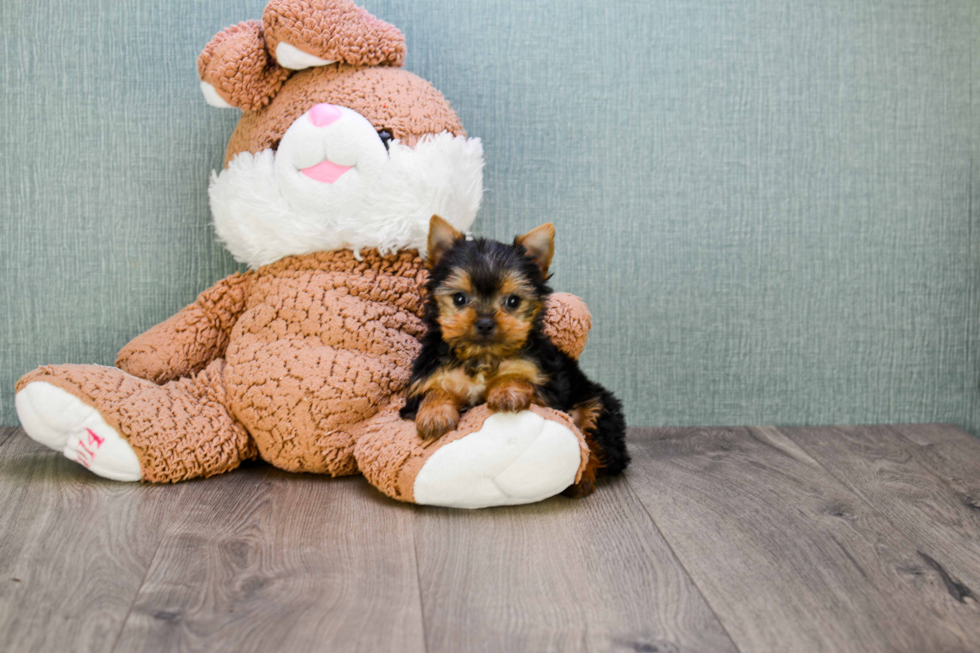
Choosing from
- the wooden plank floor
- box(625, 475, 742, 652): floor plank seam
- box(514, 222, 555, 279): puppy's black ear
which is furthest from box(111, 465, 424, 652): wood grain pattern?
box(514, 222, 555, 279): puppy's black ear

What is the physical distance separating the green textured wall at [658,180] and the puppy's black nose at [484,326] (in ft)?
2.49

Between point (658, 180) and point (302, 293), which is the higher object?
point (658, 180)

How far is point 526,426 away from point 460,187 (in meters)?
0.64

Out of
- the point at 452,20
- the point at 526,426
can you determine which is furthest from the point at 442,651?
the point at 452,20

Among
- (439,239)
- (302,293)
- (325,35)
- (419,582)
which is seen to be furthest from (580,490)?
(325,35)

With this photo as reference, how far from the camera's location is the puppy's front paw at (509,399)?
5.28 ft

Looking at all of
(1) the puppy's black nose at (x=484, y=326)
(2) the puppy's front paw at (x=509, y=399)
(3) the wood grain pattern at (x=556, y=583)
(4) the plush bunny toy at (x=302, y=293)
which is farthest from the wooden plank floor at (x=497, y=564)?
(1) the puppy's black nose at (x=484, y=326)

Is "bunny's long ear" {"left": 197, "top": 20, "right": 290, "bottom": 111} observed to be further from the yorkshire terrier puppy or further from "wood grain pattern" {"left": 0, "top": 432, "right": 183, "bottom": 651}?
"wood grain pattern" {"left": 0, "top": 432, "right": 183, "bottom": 651}

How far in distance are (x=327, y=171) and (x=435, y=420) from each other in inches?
25.7

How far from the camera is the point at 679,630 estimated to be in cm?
124

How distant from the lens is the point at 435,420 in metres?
1.64

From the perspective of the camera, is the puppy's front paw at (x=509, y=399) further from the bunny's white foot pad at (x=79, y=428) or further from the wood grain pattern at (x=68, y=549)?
the bunny's white foot pad at (x=79, y=428)

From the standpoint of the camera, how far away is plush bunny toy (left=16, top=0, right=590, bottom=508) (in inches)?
70.1

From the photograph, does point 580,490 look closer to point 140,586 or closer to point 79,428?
point 140,586
